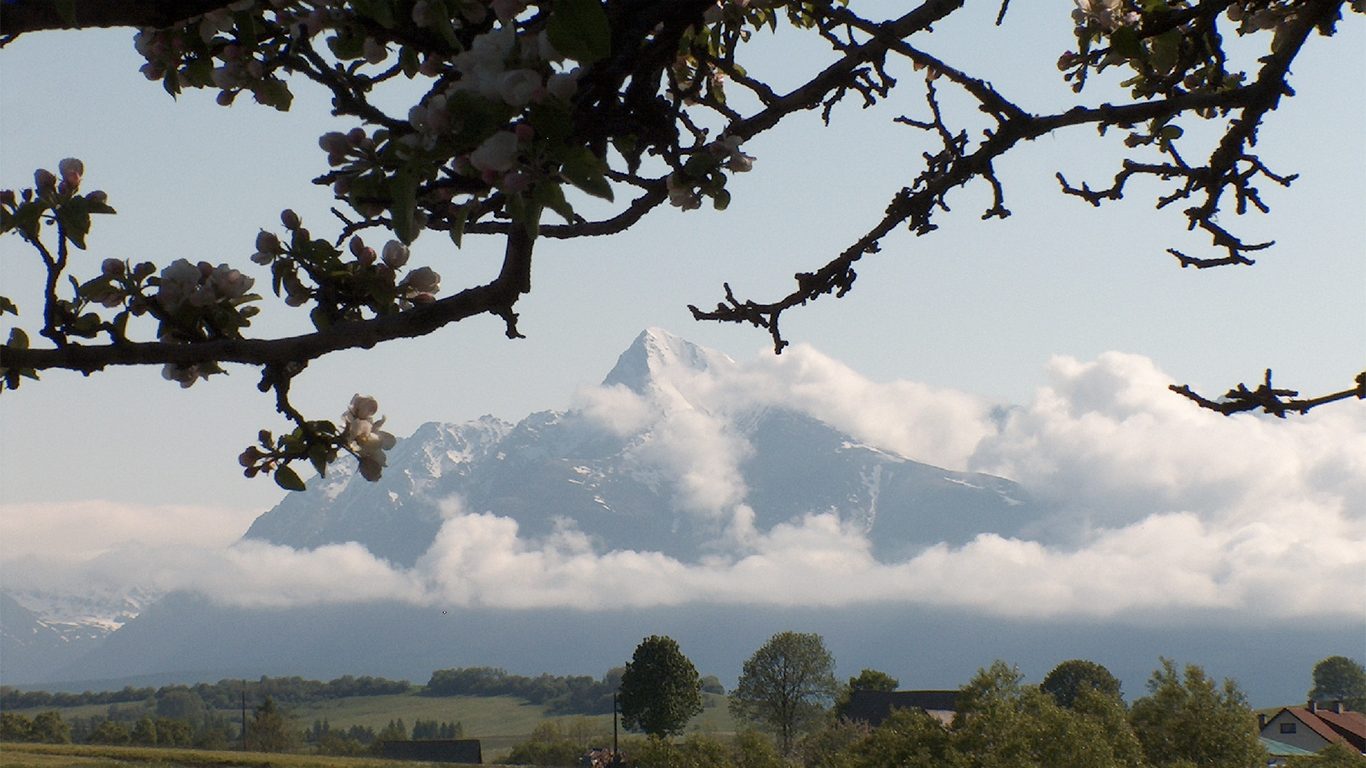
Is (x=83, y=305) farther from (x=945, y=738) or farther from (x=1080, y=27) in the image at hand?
(x=945, y=738)

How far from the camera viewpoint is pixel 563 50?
1871 millimetres

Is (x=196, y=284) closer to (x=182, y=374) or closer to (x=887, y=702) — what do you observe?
(x=182, y=374)

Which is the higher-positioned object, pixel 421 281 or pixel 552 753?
pixel 421 281

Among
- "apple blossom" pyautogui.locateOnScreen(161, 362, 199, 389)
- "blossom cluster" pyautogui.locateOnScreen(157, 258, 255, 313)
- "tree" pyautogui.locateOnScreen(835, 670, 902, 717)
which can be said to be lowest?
"tree" pyautogui.locateOnScreen(835, 670, 902, 717)

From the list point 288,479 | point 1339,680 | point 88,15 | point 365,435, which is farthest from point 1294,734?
point 88,15

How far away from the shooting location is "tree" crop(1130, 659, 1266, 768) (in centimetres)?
5184

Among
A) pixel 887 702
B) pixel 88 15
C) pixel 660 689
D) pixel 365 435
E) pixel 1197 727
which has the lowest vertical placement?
pixel 887 702

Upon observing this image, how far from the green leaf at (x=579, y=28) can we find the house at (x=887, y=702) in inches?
3890

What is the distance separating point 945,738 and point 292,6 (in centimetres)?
4756

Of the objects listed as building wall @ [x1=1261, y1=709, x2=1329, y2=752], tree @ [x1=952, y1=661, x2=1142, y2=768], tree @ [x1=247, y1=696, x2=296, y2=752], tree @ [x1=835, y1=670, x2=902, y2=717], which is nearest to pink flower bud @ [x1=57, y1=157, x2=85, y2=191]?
tree @ [x1=952, y1=661, x2=1142, y2=768]

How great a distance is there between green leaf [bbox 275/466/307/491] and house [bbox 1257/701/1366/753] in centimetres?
10497

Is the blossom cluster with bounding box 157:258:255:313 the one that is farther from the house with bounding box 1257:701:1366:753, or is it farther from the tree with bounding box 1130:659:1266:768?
the house with bounding box 1257:701:1366:753

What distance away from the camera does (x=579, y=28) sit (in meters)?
1.85

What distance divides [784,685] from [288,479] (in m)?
120
